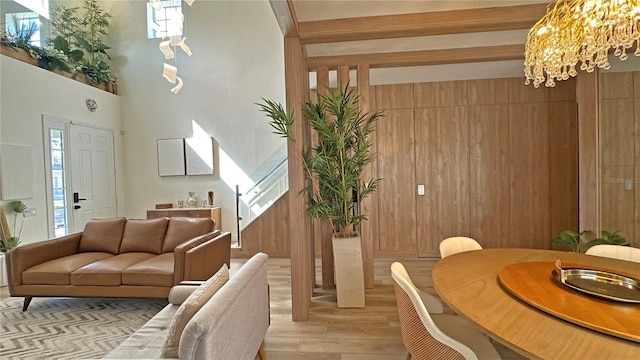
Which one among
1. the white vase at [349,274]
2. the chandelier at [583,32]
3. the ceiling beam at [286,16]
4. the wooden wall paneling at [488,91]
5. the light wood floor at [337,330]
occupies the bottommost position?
the light wood floor at [337,330]

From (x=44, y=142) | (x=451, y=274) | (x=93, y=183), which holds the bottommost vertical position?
(x=451, y=274)

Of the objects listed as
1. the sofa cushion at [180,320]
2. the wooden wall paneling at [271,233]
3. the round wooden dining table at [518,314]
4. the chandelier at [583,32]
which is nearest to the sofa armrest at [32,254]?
the wooden wall paneling at [271,233]

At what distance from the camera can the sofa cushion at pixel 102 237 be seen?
3.56 meters

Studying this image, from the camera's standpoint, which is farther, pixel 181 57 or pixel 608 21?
pixel 181 57

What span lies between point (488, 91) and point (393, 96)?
146 centimetres

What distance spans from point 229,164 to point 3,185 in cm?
332

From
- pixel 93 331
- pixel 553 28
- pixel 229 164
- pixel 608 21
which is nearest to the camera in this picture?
pixel 608 21

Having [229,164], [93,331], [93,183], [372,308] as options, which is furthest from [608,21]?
[93,183]

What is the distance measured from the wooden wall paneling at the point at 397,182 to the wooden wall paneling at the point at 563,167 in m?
2.09

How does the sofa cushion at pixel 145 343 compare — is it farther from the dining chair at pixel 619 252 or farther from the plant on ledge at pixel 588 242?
the plant on ledge at pixel 588 242

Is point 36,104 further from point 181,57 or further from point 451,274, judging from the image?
point 451,274

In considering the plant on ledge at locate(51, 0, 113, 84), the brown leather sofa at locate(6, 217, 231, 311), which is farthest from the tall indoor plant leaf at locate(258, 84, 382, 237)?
the plant on ledge at locate(51, 0, 113, 84)

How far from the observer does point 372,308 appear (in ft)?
9.83

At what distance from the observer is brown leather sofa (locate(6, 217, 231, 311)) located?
113 inches
